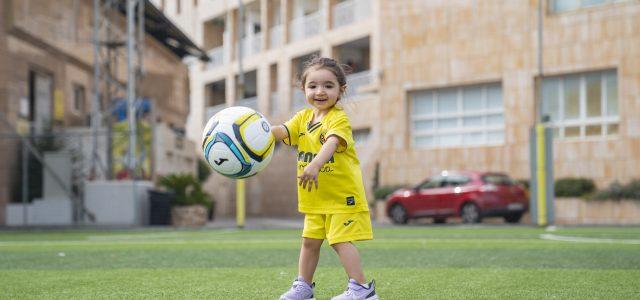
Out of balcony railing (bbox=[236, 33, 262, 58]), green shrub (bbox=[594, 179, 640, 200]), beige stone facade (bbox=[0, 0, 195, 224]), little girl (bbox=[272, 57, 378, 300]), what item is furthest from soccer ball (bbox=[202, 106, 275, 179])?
balcony railing (bbox=[236, 33, 262, 58])

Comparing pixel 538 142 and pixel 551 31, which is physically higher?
pixel 551 31

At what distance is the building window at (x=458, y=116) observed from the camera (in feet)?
97.7

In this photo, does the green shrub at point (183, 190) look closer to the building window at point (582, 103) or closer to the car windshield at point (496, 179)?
the car windshield at point (496, 179)

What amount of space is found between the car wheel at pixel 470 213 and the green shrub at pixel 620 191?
4.77m

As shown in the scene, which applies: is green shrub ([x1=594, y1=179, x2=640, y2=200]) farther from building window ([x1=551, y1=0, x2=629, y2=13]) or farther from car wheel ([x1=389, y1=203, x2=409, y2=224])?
car wheel ([x1=389, y1=203, x2=409, y2=224])

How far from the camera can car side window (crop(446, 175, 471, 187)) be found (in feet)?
78.7

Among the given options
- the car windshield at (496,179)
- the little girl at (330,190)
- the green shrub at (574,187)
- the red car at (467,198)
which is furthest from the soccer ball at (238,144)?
the green shrub at (574,187)

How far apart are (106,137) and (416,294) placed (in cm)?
1846

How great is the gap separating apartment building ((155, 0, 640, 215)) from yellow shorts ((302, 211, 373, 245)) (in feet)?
70.5

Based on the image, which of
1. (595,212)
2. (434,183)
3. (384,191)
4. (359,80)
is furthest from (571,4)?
(359,80)

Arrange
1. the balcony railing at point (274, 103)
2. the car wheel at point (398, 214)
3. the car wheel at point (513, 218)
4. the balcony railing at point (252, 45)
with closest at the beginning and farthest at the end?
1. the car wheel at point (513, 218)
2. the car wheel at point (398, 214)
3. the balcony railing at point (274, 103)
4. the balcony railing at point (252, 45)

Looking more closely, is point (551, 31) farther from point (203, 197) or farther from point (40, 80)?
point (40, 80)

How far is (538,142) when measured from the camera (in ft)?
65.4

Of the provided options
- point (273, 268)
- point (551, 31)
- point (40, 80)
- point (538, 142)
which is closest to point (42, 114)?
point (40, 80)
